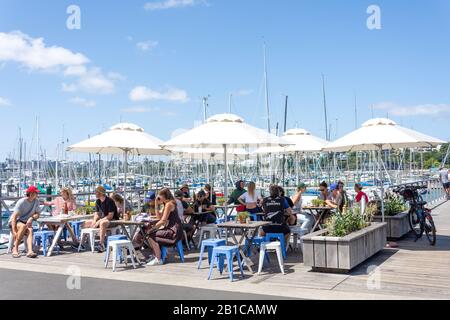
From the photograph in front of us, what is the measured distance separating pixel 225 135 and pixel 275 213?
5.87 ft

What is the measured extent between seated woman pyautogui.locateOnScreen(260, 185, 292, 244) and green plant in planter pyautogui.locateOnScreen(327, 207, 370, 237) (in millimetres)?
912

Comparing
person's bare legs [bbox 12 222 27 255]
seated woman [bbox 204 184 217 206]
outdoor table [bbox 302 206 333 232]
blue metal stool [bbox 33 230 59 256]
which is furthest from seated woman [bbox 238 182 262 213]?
person's bare legs [bbox 12 222 27 255]

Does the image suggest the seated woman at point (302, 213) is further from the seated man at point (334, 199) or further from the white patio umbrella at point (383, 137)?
the white patio umbrella at point (383, 137)

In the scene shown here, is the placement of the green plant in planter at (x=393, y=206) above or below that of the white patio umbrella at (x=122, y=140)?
below

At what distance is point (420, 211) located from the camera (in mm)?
10570

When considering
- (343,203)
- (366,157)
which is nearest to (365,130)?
(343,203)

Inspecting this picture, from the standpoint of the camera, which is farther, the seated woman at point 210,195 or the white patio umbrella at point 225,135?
the seated woman at point 210,195

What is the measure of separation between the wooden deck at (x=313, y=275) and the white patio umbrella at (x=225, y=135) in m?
2.33

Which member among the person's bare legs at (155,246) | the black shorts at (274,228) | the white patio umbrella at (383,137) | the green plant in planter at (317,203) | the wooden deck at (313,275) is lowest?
the wooden deck at (313,275)

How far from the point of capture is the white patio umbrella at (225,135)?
889 centimetres

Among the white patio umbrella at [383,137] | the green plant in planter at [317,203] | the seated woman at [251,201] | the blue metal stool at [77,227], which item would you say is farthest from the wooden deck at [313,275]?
the seated woman at [251,201]

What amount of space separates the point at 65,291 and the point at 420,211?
7768 mm
